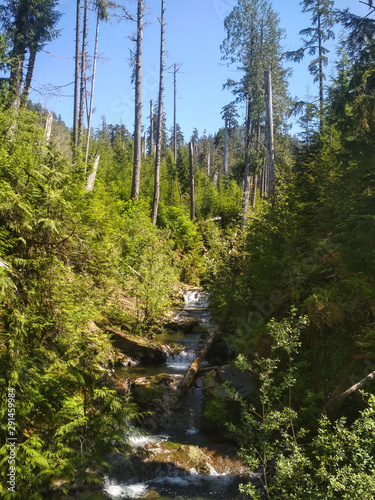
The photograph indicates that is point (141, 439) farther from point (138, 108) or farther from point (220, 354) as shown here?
→ point (138, 108)

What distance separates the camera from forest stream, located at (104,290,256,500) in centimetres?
498

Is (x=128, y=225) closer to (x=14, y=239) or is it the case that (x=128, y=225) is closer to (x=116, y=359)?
(x=116, y=359)

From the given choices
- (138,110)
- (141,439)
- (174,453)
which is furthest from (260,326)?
(138,110)

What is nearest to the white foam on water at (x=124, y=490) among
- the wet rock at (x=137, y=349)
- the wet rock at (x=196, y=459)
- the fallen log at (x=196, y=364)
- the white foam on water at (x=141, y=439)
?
the wet rock at (x=196, y=459)

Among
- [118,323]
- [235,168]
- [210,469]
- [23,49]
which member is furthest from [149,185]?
[210,469]

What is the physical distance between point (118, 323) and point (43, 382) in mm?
5979

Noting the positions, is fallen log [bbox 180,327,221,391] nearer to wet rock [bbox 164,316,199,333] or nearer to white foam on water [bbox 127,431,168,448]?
white foam on water [bbox 127,431,168,448]

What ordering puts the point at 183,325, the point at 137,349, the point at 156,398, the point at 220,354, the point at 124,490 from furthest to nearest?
the point at 183,325 → the point at 220,354 → the point at 137,349 → the point at 156,398 → the point at 124,490

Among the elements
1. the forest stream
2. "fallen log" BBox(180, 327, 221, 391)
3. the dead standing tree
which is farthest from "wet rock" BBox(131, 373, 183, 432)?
the dead standing tree

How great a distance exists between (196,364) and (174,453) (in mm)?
2973

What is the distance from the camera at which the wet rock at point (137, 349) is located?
360 inches

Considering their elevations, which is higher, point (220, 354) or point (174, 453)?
point (220, 354)

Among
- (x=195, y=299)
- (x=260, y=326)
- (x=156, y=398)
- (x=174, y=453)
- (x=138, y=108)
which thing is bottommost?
(x=174, y=453)

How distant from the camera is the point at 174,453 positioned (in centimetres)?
562
